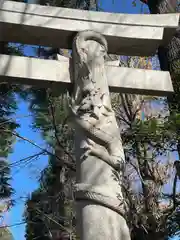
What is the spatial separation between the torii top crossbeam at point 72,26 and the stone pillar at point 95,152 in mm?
247

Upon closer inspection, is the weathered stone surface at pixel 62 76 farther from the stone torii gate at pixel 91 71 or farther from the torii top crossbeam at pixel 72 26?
the torii top crossbeam at pixel 72 26

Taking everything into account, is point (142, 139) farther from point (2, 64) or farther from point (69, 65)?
point (2, 64)

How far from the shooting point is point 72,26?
3414 millimetres

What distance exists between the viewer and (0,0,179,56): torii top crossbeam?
3383 mm

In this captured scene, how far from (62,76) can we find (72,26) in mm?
547

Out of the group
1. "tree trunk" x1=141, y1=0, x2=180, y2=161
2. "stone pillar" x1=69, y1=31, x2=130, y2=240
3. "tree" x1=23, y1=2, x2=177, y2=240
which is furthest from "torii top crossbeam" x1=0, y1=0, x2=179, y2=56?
"tree" x1=23, y1=2, x2=177, y2=240

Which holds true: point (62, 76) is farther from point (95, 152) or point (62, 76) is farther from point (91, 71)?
point (95, 152)

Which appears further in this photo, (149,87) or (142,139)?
(142,139)

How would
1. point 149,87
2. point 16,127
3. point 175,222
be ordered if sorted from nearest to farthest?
point 149,87 → point 175,222 → point 16,127

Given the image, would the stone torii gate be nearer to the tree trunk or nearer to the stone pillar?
the stone pillar

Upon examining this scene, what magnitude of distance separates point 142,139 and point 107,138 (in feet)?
8.46

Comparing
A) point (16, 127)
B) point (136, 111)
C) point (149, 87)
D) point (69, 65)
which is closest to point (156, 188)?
point (136, 111)

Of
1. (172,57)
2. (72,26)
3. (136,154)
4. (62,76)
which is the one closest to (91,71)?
(62,76)

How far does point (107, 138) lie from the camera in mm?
2656
